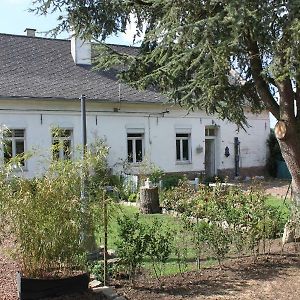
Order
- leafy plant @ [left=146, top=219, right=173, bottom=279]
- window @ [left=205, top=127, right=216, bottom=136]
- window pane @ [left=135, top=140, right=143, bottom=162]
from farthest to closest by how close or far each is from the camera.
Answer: window @ [left=205, top=127, right=216, bottom=136], window pane @ [left=135, top=140, right=143, bottom=162], leafy plant @ [left=146, top=219, right=173, bottom=279]

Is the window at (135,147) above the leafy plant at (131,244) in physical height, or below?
above

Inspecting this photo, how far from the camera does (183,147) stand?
25.7 meters

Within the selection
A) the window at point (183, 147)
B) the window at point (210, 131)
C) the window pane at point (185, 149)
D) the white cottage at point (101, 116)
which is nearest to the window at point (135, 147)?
the white cottage at point (101, 116)

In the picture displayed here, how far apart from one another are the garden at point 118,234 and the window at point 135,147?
15.8 meters

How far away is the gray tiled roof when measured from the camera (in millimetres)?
21109

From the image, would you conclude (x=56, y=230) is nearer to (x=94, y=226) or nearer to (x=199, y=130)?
(x=94, y=226)

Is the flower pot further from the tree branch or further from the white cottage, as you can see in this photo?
the white cottage

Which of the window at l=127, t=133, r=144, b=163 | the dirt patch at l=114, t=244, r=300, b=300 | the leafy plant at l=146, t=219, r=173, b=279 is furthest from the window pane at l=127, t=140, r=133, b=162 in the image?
the leafy plant at l=146, t=219, r=173, b=279

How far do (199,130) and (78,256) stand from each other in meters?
20.6

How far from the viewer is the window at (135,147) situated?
23828 mm

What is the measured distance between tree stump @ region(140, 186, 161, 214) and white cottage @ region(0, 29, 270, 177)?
6113 mm

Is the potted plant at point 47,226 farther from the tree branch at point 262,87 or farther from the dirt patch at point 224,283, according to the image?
the tree branch at point 262,87

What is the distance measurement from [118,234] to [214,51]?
2852 millimetres

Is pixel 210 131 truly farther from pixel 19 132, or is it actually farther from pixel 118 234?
pixel 118 234
